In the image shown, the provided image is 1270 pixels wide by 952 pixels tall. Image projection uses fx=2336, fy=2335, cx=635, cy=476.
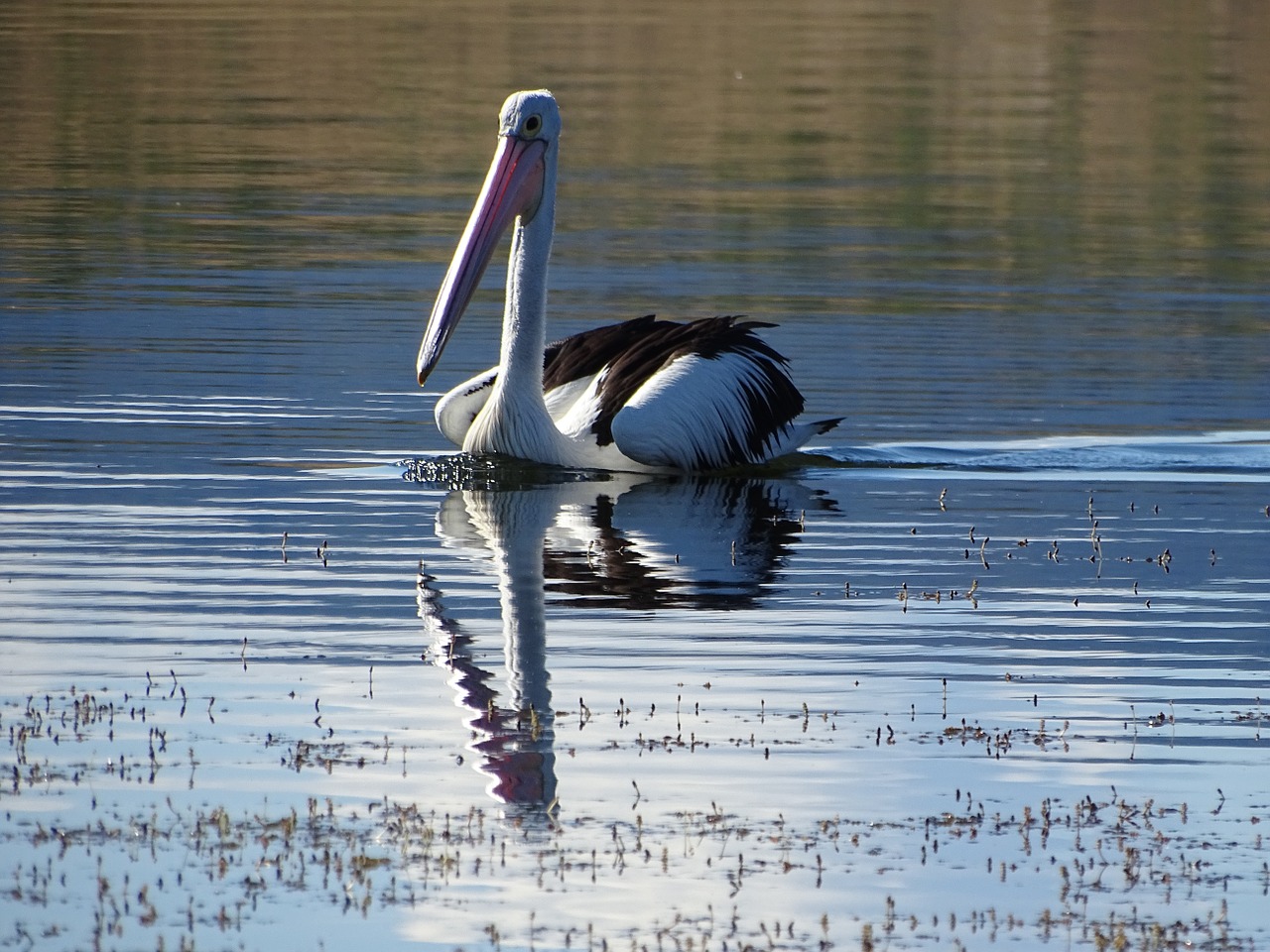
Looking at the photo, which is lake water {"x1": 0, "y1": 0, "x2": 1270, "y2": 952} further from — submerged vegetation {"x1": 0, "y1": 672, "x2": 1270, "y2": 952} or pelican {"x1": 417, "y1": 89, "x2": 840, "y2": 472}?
pelican {"x1": 417, "y1": 89, "x2": 840, "y2": 472}

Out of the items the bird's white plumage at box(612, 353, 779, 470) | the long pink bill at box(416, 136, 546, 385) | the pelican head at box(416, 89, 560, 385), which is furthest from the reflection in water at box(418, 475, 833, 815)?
the pelican head at box(416, 89, 560, 385)

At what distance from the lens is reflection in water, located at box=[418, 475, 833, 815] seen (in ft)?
21.9

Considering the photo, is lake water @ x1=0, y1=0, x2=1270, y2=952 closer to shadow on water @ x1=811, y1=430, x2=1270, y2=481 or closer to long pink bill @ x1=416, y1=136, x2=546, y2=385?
shadow on water @ x1=811, y1=430, x2=1270, y2=481

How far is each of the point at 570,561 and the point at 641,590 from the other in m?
0.60

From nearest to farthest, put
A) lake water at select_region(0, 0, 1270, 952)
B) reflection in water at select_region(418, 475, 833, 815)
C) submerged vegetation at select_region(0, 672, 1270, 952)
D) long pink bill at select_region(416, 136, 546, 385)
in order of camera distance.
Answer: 1. submerged vegetation at select_region(0, 672, 1270, 952)
2. lake water at select_region(0, 0, 1270, 952)
3. reflection in water at select_region(418, 475, 833, 815)
4. long pink bill at select_region(416, 136, 546, 385)

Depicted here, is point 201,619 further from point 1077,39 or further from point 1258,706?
point 1077,39

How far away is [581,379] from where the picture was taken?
11680 millimetres

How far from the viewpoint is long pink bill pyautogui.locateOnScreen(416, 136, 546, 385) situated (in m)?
10.7

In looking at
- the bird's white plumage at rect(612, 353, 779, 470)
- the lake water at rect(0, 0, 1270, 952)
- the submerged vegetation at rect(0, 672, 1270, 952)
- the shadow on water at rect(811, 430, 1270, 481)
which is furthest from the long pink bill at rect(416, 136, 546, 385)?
the submerged vegetation at rect(0, 672, 1270, 952)

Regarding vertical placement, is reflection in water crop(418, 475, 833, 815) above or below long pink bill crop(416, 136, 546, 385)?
below

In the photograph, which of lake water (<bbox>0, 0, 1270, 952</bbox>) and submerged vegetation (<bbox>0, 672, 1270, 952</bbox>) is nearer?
submerged vegetation (<bbox>0, 672, 1270, 952</bbox>)

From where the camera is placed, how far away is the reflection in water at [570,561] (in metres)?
6.68

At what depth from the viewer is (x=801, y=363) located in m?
14.1

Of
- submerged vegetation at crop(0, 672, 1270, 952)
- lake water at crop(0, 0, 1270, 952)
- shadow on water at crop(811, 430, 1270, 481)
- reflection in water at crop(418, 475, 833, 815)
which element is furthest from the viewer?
shadow on water at crop(811, 430, 1270, 481)
